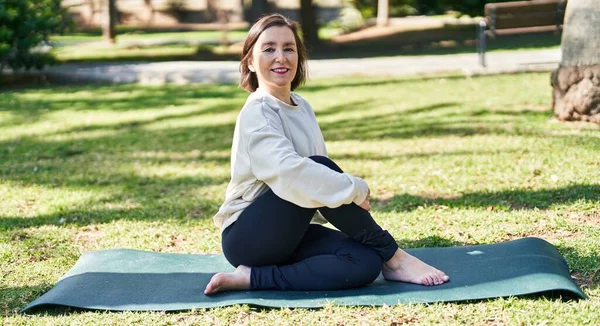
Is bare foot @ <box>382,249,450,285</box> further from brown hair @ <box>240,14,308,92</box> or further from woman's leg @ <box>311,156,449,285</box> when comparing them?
brown hair @ <box>240,14,308,92</box>

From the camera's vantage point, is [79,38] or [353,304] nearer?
[353,304]

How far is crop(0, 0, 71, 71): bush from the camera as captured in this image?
46.1 ft

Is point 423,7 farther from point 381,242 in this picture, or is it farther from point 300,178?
point 300,178

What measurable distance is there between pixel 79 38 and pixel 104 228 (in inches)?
965

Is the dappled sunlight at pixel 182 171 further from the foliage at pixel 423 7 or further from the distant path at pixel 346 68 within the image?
the foliage at pixel 423 7

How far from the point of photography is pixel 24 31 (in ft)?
47.6

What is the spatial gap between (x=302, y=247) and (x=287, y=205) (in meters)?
0.35

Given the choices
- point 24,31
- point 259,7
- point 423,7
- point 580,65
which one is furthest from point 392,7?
point 580,65

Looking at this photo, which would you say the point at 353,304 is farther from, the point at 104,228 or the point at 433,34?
the point at 433,34

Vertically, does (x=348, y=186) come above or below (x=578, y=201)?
above

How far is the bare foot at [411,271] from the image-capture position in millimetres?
4078

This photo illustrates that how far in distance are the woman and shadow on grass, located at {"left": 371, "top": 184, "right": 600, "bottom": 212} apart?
1.95 metres

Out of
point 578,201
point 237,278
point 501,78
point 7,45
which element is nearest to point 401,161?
point 578,201

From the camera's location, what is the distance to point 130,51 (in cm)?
2114
